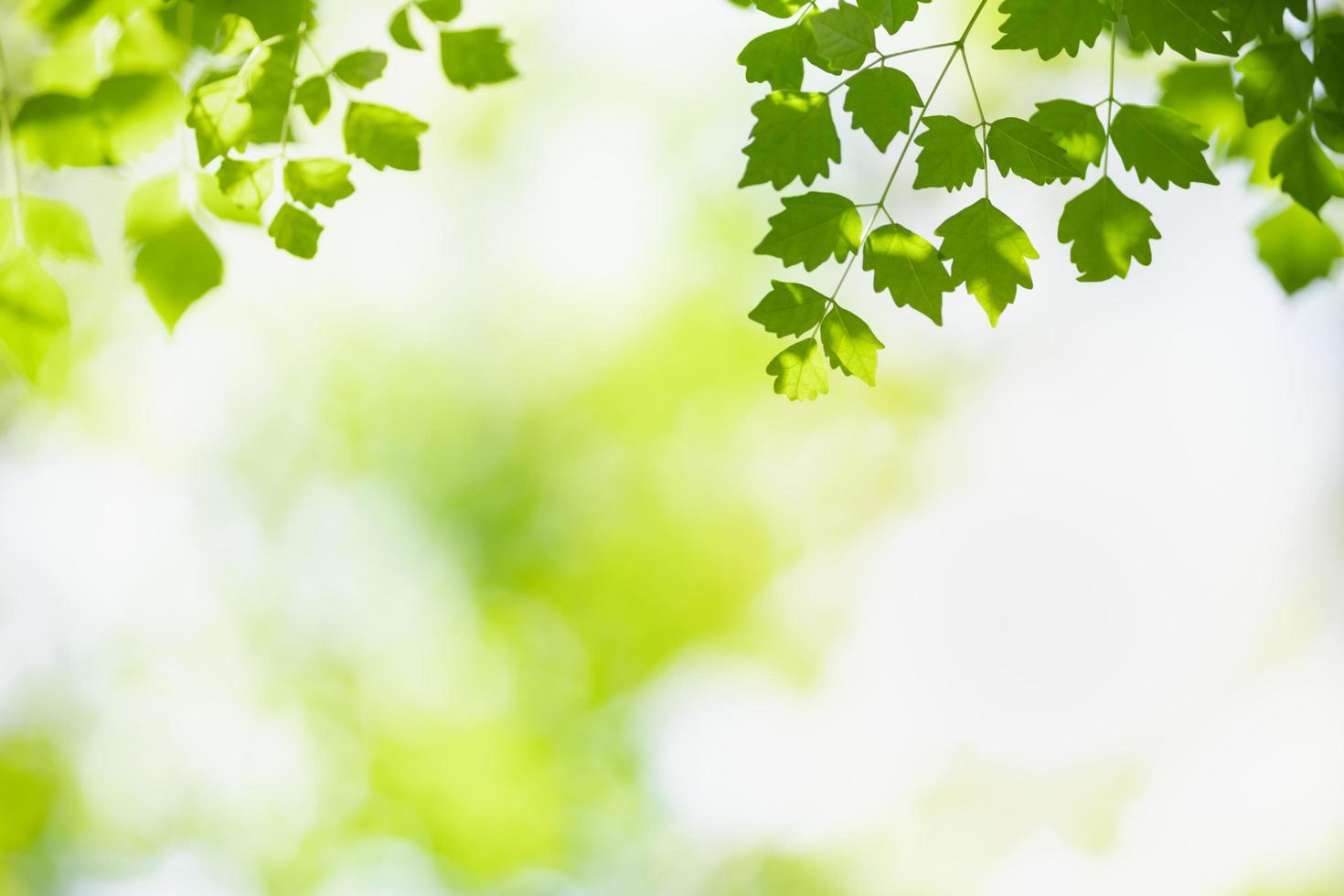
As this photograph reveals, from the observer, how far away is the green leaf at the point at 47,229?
0.94 metres

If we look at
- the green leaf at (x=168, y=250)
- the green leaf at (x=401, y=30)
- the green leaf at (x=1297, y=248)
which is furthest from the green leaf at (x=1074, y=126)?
the green leaf at (x=168, y=250)

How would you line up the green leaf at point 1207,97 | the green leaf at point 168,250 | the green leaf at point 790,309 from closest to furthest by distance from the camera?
the green leaf at point 790,309 < the green leaf at point 168,250 < the green leaf at point 1207,97

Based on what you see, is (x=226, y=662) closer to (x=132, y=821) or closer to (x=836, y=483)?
(x=132, y=821)

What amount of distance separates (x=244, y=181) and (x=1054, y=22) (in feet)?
2.33

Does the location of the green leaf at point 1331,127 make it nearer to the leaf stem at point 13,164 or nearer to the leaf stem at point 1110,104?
the leaf stem at point 1110,104

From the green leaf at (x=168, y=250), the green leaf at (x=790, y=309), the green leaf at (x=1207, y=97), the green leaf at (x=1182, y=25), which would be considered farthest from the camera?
the green leaf at (x=1207, y=97)

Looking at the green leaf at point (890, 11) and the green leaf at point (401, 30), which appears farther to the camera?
the green leaf at point (401, 30)

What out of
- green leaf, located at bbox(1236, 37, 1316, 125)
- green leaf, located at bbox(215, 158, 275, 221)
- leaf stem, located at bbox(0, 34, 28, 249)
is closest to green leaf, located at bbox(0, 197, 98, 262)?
leaf stem, located at bbox(0, 34, 28, 249)

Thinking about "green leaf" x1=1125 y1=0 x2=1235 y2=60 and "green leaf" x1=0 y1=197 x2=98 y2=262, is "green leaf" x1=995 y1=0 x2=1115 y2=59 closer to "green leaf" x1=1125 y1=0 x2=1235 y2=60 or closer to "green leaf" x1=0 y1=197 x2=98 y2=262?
"green leaf" x1=1125 y1=0 x2=1235 y2=60

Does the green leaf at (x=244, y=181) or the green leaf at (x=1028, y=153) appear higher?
the green leaf at (x=244, y=181)

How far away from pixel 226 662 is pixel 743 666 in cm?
351

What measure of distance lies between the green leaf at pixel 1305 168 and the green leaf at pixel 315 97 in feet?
2.96

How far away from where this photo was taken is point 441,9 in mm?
904

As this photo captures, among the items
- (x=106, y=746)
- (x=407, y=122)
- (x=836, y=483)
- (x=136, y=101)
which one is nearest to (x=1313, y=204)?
(x=407, y=122)
